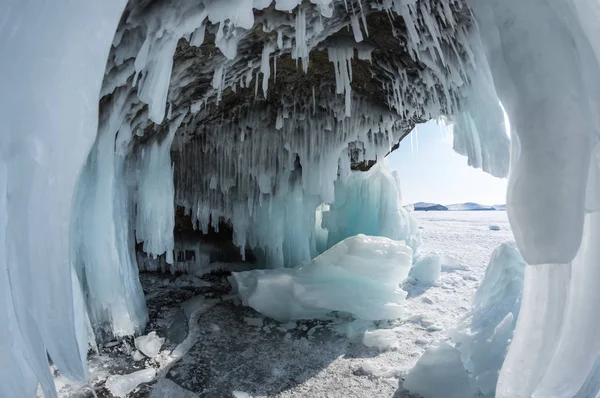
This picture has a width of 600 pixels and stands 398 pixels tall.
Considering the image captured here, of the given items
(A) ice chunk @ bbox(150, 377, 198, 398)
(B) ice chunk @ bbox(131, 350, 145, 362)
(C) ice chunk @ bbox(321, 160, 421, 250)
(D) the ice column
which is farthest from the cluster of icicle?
(C) ice chunk @ bbox(321, 160, 421, 250)

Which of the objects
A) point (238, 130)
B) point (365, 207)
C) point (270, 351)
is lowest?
point (270, 351)

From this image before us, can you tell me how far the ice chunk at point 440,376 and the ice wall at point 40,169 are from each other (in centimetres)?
305

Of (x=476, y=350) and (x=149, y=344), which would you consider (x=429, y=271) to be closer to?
(x=476, y=350)

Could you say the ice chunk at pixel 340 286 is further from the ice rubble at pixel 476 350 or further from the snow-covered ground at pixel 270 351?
the ice rubble at pixel 476 350

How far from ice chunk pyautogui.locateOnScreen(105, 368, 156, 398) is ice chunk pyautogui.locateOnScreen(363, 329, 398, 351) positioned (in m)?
2.68

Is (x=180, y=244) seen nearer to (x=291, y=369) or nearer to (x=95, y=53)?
(x=291, y=369)

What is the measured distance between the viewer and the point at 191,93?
4.32m

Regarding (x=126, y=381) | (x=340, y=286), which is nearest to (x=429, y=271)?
(x=340, y=286)

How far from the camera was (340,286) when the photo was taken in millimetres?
5332

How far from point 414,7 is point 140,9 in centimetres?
251

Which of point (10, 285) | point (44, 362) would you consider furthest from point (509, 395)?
point (10, 285)

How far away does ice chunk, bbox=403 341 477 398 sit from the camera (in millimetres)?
3035

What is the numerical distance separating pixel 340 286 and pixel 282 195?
3045mm

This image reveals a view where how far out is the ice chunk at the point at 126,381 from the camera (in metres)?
3.05
